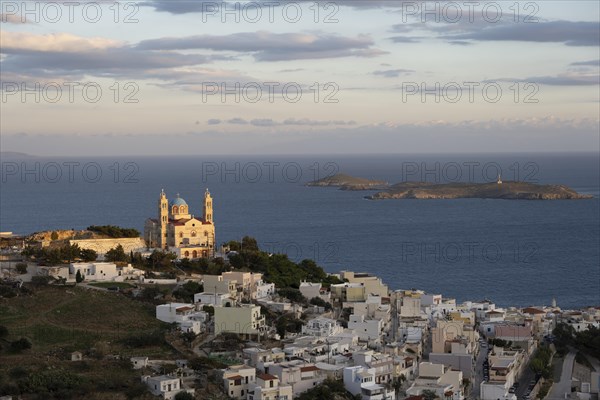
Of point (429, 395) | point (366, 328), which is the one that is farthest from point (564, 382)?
point (366, 328)

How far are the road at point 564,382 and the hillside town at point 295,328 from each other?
30mm

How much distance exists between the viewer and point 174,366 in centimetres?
2345

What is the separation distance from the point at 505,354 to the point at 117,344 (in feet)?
35.3

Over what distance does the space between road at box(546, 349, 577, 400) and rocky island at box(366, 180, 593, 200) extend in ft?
247

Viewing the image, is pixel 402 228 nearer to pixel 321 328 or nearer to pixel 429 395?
pixel 321 328

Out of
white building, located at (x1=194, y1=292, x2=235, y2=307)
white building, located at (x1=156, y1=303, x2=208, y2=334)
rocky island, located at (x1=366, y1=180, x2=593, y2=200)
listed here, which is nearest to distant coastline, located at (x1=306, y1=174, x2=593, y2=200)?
rocky island, located at (x1=366, y1=180, x2=593, y2=200)

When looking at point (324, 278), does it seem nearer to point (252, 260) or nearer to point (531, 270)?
point (252, 260)

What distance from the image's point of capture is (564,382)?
87.3 ft

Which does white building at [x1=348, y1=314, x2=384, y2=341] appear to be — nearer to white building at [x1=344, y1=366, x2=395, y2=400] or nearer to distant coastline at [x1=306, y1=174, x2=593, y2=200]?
white building at [x1=344, y1=366, x2=395, y2=400]

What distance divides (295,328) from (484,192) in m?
83.9

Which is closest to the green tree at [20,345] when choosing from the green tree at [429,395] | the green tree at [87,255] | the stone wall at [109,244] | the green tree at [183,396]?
the green tree at [183,396]

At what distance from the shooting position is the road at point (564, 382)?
25197 mm

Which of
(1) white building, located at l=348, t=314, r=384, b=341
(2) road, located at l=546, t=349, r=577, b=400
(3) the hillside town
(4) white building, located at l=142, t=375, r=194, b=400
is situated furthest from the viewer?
(1) white building, located at l=348, t=314, r=384, b=341

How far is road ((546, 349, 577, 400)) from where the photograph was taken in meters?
25.2
